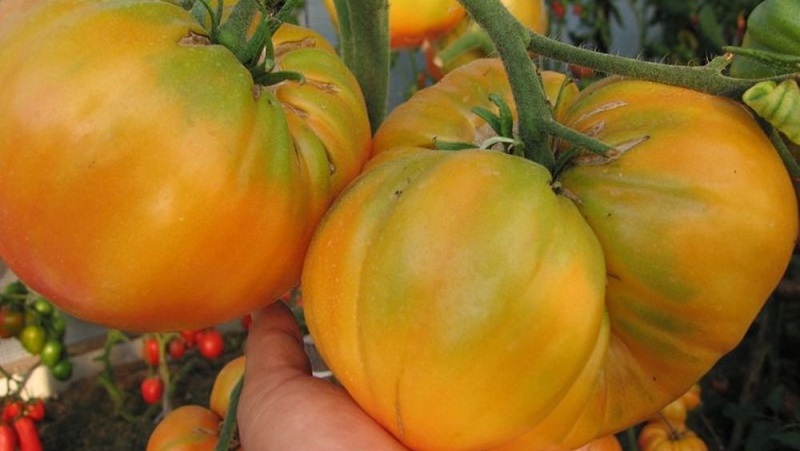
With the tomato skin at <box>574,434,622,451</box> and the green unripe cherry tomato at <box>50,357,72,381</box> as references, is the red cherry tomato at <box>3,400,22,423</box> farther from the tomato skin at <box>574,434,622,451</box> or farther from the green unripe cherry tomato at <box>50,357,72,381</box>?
the tomato skin at <box>574,434,622,451</box>

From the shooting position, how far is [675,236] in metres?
0.64

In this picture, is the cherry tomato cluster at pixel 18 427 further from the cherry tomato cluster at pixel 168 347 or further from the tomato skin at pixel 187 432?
the tomato skin at pixel 187 432

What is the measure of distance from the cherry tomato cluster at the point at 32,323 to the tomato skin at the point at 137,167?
5.93ft

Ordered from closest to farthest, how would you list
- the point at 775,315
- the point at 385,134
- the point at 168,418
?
the point at 385,134 → the point at 168,418 → the point at 775,315

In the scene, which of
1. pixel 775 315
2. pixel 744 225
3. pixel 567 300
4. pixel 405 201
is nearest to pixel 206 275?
pixel 405 201

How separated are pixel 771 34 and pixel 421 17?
689mm

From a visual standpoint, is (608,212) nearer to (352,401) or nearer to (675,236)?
(675,236)

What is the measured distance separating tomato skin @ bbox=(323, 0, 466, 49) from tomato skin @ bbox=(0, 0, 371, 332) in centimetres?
67

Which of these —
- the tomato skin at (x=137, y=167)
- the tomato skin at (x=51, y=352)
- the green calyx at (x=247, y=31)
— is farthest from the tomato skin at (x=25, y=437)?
the green calyx at (x=247, y=31)

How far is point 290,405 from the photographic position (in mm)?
798

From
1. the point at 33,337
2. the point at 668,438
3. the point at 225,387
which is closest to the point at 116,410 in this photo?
the point at 33,337

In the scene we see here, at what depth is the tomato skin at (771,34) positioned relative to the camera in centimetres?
72

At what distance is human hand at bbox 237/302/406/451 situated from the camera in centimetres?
71

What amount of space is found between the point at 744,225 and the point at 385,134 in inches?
13.8
